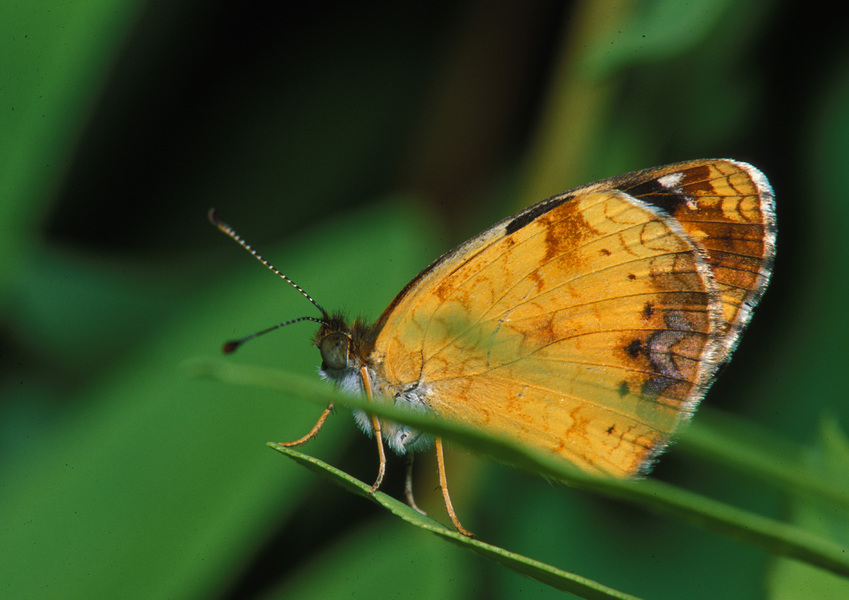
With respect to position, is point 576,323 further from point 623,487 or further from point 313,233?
point 623,487

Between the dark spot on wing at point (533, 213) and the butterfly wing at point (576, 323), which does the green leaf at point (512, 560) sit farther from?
the dark spot on wing at point (533, 213)

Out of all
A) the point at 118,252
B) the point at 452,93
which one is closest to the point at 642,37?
the point at 452,93

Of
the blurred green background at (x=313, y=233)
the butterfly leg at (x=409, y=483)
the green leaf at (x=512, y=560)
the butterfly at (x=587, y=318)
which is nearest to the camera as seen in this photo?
the green leaf at (x=512, y=560)

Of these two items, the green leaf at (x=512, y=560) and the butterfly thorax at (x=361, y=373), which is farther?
the butterfly thorax at (x=361, y=373)

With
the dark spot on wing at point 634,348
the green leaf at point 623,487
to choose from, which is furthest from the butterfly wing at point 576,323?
the green leaf at point 623,487

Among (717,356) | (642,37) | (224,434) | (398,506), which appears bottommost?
Result: (224,434)

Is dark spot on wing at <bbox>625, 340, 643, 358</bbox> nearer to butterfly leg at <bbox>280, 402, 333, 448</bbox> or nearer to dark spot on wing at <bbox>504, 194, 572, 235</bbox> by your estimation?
dark spot on wing at <bbox>504, 194, 572, 235</bbox>

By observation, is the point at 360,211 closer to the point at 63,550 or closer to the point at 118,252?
the point at 118,252
